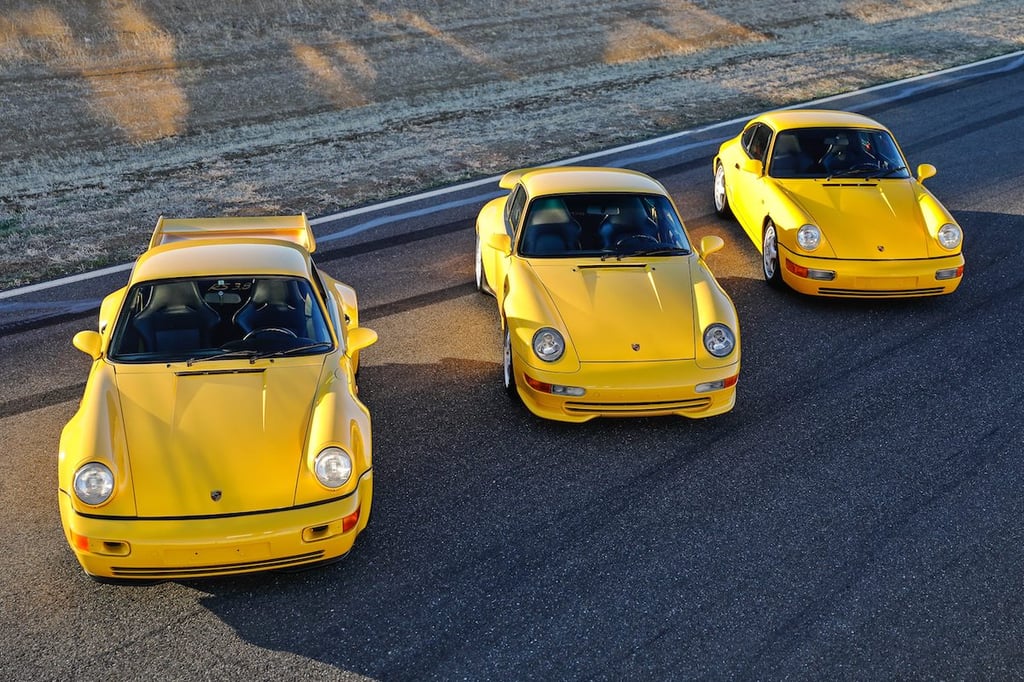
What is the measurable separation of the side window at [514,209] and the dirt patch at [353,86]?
13.7ft

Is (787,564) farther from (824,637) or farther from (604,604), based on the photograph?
(604,604)

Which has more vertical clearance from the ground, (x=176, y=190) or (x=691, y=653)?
(x=691, y=653)

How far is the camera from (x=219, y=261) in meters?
6.61

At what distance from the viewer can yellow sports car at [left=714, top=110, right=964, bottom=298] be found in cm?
895

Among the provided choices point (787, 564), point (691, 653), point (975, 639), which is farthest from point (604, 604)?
point (975, 639)

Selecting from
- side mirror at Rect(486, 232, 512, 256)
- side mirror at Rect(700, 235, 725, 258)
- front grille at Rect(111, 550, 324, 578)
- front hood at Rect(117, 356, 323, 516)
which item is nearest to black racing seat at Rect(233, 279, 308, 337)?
front hood at Rect(117, 356, 323, 516)

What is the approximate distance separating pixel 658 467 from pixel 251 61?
1704 cm

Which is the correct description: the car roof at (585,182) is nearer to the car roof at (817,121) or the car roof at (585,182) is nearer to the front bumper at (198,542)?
the car roof at (817,121)

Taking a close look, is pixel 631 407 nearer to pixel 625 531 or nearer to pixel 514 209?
pixel 625 531

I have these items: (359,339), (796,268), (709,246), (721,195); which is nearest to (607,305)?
(709,246)

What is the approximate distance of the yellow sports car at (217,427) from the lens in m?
5.09

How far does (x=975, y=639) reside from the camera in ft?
16.6

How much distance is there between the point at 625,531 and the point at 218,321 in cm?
289

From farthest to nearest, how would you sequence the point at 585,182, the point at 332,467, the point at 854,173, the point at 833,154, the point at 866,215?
the point at 833,154
the point at 854,173
the point at 866,215
the point at 585,182
the point at 332,467
